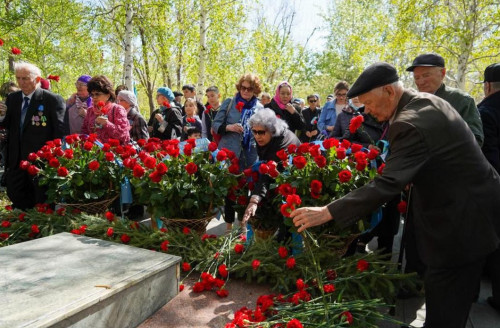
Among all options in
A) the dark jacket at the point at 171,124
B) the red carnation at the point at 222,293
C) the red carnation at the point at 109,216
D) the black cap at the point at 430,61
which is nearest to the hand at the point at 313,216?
the red carnation at the point at 222,293

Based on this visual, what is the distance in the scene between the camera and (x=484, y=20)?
29.3 feet

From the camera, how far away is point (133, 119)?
5145 millimetres

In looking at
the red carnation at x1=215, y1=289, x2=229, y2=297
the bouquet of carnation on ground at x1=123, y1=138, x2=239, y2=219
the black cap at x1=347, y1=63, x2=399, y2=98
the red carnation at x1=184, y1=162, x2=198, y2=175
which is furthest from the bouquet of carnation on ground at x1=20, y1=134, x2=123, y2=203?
the black cap at x1=347, y1=63, x2=399, y2=98

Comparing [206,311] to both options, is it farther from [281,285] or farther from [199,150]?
[199,150]

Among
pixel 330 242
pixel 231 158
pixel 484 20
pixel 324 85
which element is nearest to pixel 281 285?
pixel 330 242

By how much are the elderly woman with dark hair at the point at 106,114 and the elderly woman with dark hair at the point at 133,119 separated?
75 centimetres

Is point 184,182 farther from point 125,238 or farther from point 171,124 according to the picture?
point 171,124

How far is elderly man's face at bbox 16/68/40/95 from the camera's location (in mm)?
4206

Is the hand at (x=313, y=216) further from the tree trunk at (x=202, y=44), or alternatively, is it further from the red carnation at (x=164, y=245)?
the tree trunk at (x=202, y=44)

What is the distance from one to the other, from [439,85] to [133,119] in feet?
12.4

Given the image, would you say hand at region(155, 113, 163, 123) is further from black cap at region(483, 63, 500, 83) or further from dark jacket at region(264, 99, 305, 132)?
black cap at region(483, 63, 500, 83)

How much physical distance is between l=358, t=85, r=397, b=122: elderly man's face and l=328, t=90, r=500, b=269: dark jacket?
0.05 meters

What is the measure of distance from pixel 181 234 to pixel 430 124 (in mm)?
2018

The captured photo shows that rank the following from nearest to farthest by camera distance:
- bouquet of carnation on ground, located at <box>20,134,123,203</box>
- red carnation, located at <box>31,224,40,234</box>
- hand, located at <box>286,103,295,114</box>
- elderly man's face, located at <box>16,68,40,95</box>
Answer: red carnation, located at <box>31,224,40,234</box>, bouquet of carnation on ground, located at <box>20,134,123,203</box>, elderly man's face, located at <box>16,68,40,95</box>, hand, located at <box>286,103,295,114</box>
